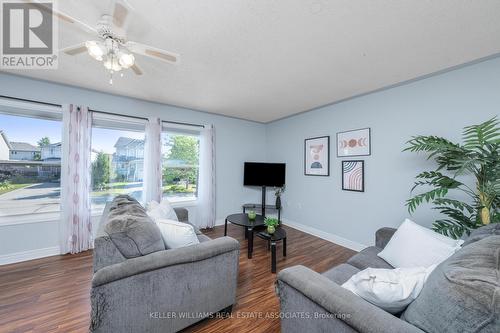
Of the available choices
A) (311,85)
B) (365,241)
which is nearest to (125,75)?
(311,85)

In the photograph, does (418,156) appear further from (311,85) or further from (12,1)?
(12,1)

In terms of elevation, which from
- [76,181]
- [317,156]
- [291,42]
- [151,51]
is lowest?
[76,181]

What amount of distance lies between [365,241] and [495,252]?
2355 mm

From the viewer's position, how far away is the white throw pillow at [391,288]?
983 mm

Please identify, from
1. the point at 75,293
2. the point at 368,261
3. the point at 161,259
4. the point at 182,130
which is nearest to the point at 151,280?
the point at 161,259

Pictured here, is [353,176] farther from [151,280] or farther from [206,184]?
[151,280]

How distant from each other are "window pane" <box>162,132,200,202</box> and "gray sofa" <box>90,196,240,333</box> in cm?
242

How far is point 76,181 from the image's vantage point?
9.27ft

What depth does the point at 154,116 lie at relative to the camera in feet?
11.5

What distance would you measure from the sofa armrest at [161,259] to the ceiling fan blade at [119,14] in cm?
161

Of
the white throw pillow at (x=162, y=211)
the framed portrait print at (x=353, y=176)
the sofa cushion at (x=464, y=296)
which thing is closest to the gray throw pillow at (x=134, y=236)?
the white throw pillow at (x=162, y=211)

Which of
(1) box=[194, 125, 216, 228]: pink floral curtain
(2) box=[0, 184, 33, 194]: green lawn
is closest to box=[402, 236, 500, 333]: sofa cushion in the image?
(1) box=[194, 125, 216, 228]: pink floral curtain

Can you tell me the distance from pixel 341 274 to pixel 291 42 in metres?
2.01

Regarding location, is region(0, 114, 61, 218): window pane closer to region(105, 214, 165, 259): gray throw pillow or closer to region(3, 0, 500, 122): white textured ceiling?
region(3, 0, 500, 122): white textured ceiling
